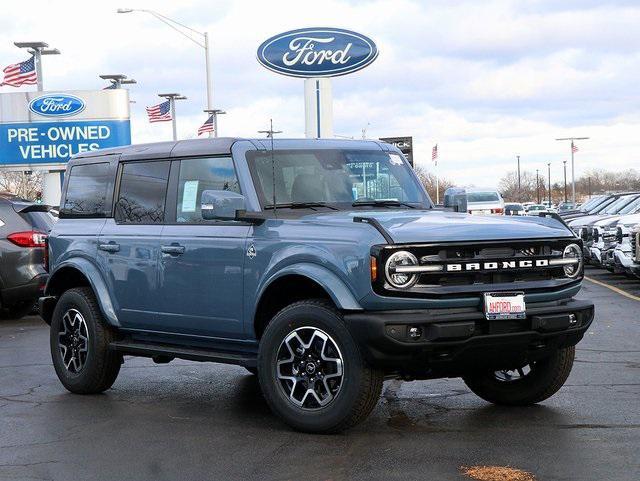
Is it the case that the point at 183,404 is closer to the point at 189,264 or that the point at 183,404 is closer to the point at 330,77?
the point at 189,264

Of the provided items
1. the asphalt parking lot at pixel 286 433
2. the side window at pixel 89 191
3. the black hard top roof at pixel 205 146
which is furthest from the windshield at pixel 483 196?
the black hard top roof at pixel 205 146

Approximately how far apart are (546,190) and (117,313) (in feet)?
557

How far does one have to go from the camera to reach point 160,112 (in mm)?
47562

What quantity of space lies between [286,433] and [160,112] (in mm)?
41414

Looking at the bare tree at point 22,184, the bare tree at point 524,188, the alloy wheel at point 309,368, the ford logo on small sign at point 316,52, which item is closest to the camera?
the alloy wheel at point 309,368

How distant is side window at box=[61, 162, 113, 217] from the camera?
9.18 metres

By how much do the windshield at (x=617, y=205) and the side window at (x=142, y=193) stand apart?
17.7 metres

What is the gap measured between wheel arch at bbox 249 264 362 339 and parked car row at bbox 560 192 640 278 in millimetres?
11373

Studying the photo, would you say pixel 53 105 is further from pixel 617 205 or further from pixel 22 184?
pixel 22 184

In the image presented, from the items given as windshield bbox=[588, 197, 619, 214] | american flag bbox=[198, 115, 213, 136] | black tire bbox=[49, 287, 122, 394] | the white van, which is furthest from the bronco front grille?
american flag bbox=[198, 115, 213, 136]

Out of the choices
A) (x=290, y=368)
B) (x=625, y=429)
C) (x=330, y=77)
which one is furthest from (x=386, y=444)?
(x=330, y=77)

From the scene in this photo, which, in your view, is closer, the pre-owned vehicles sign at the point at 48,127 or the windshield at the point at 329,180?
the windshield at the point at 329,180

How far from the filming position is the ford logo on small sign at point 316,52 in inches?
1006

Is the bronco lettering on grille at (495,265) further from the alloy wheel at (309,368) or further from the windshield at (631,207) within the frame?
the windshield at (631,207)
